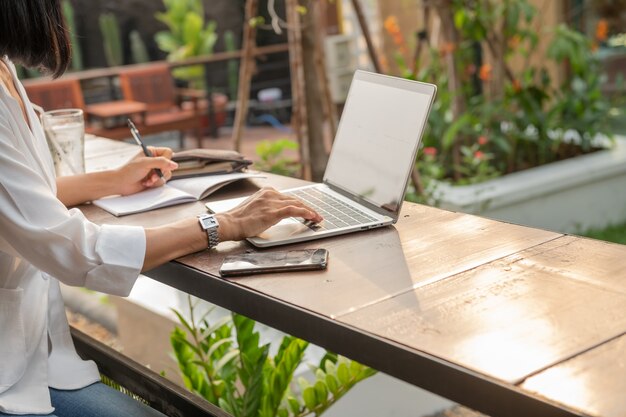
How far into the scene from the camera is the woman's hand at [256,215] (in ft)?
4.74

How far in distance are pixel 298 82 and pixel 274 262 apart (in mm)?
2465

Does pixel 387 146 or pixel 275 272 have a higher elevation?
pixel 387 146

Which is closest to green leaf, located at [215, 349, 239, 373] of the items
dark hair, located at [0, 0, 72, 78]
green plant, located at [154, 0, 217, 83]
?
dark hair, located at [0, 0, 72, 78]

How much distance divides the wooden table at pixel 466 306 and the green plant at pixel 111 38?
9.89m

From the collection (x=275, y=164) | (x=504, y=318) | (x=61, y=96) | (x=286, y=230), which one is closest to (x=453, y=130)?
(x=275, y=164)

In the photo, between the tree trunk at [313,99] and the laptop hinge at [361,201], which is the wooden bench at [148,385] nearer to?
the laptop hinge at [361,201]

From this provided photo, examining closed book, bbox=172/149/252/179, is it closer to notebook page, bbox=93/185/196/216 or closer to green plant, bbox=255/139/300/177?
notebook page, bbox=93/185/196/216

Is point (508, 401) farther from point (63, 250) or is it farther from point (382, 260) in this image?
point (63, 250)

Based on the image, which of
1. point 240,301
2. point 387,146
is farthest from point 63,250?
point 387,146

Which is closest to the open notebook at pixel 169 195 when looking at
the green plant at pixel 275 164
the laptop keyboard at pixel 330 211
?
the laptop keyboard at pixel 330 211

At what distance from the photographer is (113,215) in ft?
5.65

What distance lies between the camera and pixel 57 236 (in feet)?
4.35

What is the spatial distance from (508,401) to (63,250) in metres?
0.74

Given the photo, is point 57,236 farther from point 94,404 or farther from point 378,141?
point 378,141
